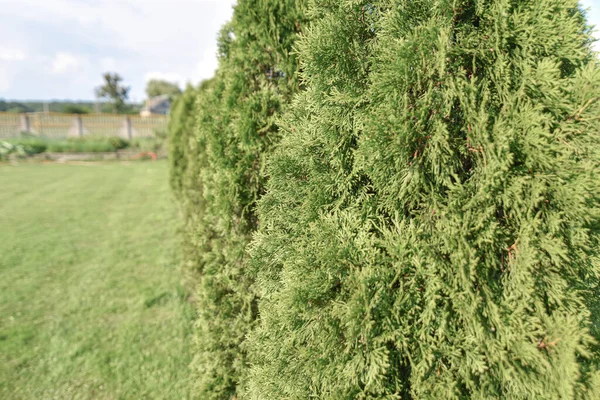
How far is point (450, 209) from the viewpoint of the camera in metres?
1.63

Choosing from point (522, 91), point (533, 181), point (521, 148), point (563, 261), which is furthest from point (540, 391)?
point (522, 91)

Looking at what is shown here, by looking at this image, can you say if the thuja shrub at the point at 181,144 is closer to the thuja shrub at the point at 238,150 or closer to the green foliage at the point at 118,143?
the thuja shrub at the point at 238,150

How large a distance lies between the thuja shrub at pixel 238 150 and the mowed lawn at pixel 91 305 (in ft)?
3.08

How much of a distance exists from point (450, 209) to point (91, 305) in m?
5.34

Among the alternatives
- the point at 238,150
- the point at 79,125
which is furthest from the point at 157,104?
the point at 238,150

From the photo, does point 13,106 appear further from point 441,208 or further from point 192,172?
point 441,208

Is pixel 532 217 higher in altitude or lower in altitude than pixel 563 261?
higher

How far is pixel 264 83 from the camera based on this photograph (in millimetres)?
2781

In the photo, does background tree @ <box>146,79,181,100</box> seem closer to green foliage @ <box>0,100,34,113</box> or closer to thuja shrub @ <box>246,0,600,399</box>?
green foliage @ <box>0,100,34,113</box>

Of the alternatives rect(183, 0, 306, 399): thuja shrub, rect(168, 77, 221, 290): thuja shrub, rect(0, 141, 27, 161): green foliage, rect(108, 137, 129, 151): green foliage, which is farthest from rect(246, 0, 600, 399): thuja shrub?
rect(108, 137, 129, 151): green foliage

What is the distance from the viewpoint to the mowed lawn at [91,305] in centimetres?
365

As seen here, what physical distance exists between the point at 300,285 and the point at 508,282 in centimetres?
97

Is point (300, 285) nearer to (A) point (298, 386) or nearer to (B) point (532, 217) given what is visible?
(A) point (298, 386)

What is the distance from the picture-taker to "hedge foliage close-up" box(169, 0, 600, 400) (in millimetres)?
1517
